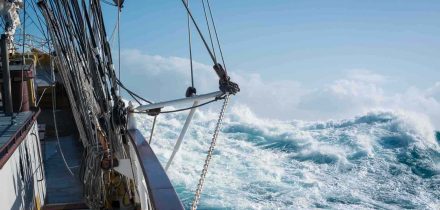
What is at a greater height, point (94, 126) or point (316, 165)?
point (94, 126)

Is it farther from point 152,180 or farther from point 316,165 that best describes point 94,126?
point 316,165

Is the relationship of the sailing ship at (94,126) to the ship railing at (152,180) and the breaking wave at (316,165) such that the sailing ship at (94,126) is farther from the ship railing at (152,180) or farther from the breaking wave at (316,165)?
the breaking wave at (316,165)

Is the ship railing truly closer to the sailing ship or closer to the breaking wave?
the sailing ship

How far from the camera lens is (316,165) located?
2059 centimetres

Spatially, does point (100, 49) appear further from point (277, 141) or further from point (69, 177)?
point (277, 141)

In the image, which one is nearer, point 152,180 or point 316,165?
point 152,180

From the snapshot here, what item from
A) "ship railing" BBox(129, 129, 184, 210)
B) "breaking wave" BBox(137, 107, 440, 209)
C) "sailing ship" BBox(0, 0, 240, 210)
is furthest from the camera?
"breaking wave" BBox(137, 107, 440, 209)

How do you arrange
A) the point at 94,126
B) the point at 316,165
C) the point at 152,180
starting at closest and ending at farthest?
the point at 152,180, the point at 94,126, the point at 316,165

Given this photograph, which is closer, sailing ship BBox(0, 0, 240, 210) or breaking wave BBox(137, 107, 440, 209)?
sailing ship BBox(0, 0, 240, 210)

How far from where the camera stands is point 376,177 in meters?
17.5

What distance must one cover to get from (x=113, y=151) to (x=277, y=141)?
24.6 meters

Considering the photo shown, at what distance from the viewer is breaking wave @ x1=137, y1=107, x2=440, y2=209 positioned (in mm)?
14281

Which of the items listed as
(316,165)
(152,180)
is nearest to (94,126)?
(152,180)

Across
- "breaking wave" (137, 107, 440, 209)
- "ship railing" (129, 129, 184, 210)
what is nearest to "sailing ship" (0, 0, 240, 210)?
"ship railing" (129, 129, 184, 210)
